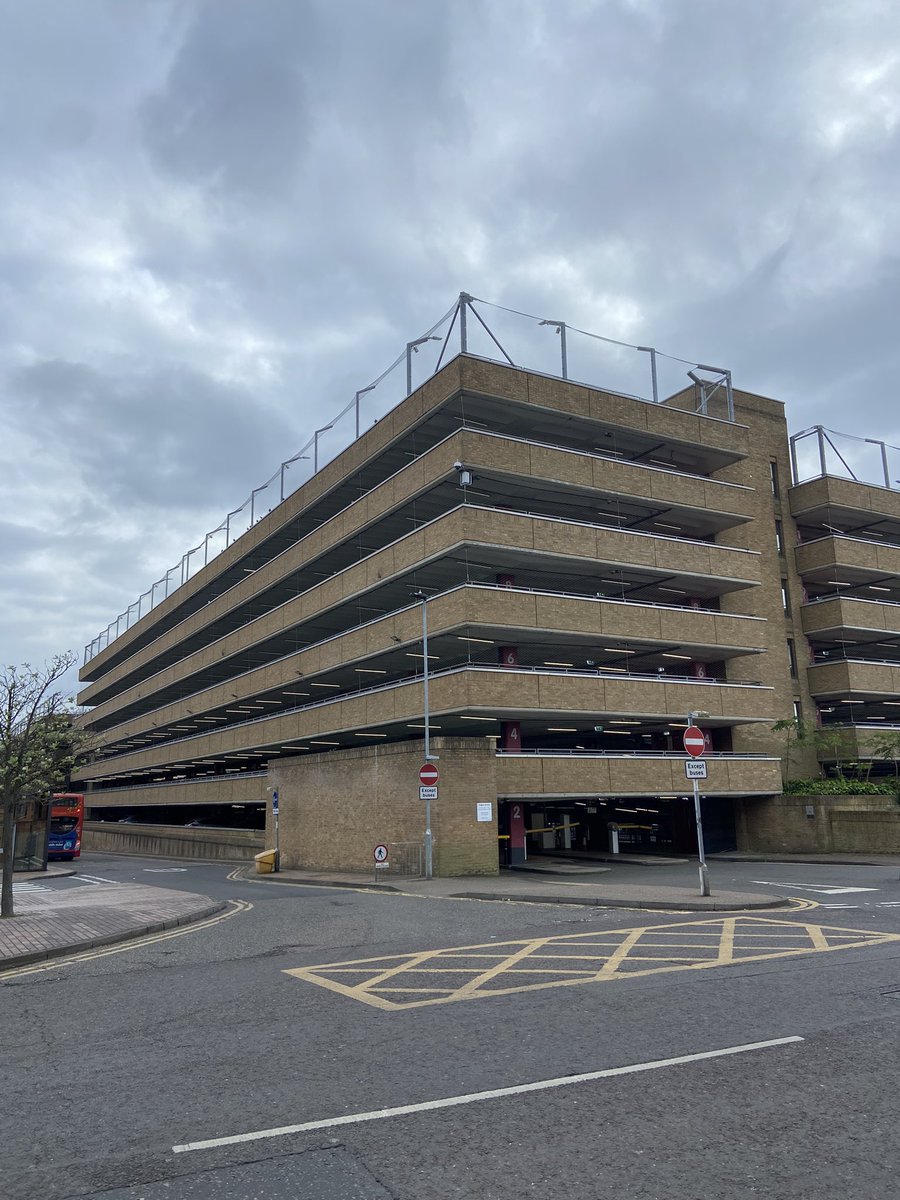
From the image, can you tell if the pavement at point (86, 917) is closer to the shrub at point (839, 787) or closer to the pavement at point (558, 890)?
the pavement at point (558, 890)

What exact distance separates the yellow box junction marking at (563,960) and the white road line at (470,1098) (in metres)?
2.90

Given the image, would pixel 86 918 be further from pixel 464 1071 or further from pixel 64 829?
pixel 64 829

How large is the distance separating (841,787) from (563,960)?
96.0ft

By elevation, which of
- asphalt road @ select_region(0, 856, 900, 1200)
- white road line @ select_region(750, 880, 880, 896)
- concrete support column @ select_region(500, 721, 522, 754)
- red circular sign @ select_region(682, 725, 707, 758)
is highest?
concrete support column @ select_region(500, 721, 522, 754)

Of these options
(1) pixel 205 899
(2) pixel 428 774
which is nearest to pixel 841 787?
(2) pixel 428 774

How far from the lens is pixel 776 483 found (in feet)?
144

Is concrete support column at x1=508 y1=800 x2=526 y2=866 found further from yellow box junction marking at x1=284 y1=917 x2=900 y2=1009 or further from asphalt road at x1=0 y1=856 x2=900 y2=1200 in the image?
asphalt road at x1=0 y1=856 x2=900 y2=1200

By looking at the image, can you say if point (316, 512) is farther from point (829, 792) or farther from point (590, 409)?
point (829, 792)

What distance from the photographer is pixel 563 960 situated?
36.6 ft

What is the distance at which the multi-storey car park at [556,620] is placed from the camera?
30922 mm

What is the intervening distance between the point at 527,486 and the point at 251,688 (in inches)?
920

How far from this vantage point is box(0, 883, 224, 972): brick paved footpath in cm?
1355

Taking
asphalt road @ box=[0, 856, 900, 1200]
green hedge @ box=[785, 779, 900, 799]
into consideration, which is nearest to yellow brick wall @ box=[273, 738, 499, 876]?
asphalt road @ box=[0, 856, 900, 1200]

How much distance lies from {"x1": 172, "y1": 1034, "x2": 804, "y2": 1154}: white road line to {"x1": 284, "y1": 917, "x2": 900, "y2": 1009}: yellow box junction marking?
2900mm
